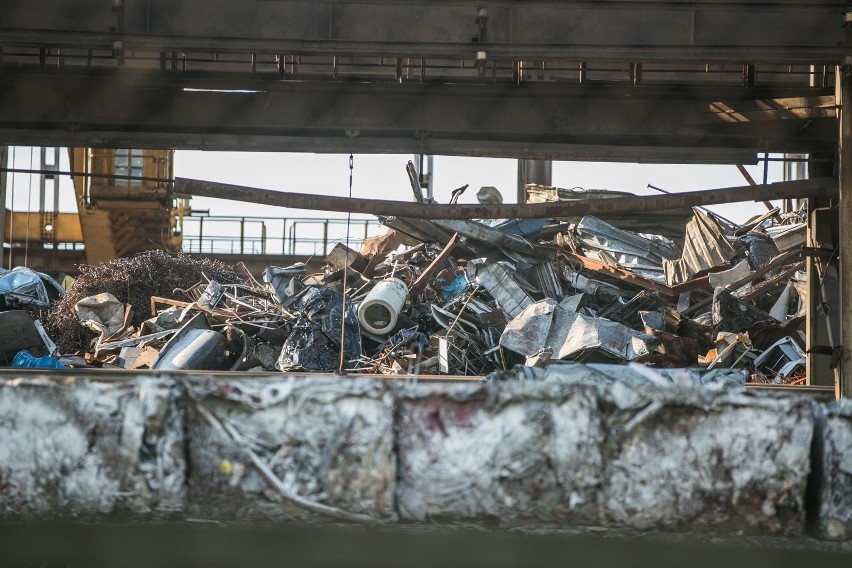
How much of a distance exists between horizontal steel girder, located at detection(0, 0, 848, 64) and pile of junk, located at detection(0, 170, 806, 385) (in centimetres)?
403

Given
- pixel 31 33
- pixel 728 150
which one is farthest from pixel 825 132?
pixel 31 33

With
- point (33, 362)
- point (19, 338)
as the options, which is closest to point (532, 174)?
point (19, 338)

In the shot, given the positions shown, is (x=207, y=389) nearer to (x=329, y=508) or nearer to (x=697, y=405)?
(x=329, y=508)

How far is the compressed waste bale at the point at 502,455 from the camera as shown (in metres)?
3.92

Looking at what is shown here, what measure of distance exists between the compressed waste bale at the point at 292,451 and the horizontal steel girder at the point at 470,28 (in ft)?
11.6

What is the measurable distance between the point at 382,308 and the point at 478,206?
14.8 feet

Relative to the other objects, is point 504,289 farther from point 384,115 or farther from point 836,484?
point 836,484

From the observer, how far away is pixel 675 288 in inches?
467

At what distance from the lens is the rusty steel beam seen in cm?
667

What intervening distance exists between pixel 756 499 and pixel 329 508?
1901 mm

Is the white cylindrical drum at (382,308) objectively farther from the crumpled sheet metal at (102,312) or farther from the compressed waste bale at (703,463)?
the compressed waste bale at (703,463)

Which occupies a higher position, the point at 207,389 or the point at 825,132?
the point at 825,132

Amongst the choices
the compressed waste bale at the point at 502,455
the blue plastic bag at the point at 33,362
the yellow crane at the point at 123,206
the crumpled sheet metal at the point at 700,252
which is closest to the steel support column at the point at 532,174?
the crumpled sheet metal at the point at 700,252

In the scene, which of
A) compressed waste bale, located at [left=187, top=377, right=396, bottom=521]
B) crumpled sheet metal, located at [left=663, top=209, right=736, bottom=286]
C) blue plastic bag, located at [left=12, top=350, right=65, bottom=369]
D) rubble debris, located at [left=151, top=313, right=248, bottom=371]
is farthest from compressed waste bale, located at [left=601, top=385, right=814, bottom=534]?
crumpled sheet metal, located at [left=663, top=209, right=736, bottom=286]
